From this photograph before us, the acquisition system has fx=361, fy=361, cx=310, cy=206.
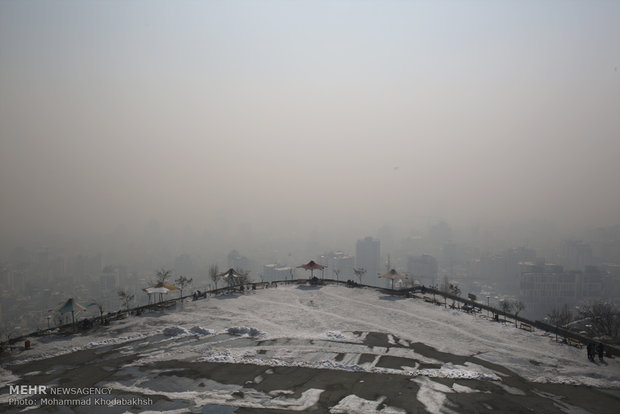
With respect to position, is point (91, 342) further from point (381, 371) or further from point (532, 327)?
point (532, 327)

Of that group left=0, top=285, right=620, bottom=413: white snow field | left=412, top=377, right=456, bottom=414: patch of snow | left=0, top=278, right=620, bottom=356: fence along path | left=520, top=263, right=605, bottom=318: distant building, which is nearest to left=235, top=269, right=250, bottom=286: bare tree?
left=0, top=278, right=620, bottom=356: fence along path

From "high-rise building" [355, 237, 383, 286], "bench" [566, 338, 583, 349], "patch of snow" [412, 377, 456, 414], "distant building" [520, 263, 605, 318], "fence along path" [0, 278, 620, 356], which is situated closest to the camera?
"patch of snow" [412, 377, 456, 414]

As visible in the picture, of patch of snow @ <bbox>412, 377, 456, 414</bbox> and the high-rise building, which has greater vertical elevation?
patch of snow @ <bbox>412, 377, 456, 414</bbox>

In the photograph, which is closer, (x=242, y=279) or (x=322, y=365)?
(x=322, y=365)

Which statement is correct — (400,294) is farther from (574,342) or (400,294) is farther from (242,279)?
(242,279)

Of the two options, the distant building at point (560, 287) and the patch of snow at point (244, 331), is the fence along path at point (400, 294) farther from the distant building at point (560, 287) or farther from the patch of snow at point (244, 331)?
the distant building at point (560, 287)

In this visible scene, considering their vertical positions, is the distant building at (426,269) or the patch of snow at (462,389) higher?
the patch of snow at (462,389)

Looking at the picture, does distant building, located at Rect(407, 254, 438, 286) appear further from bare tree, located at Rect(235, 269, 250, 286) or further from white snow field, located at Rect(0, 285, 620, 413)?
white snow field, located at Rect(0, 285, 620, 413)

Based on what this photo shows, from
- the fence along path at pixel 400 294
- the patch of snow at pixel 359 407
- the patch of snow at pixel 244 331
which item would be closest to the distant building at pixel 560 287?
the fence along path at pixel 400 294

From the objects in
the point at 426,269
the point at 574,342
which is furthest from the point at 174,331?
the point at 426,269

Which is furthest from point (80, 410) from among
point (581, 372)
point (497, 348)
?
point (581, 372)
